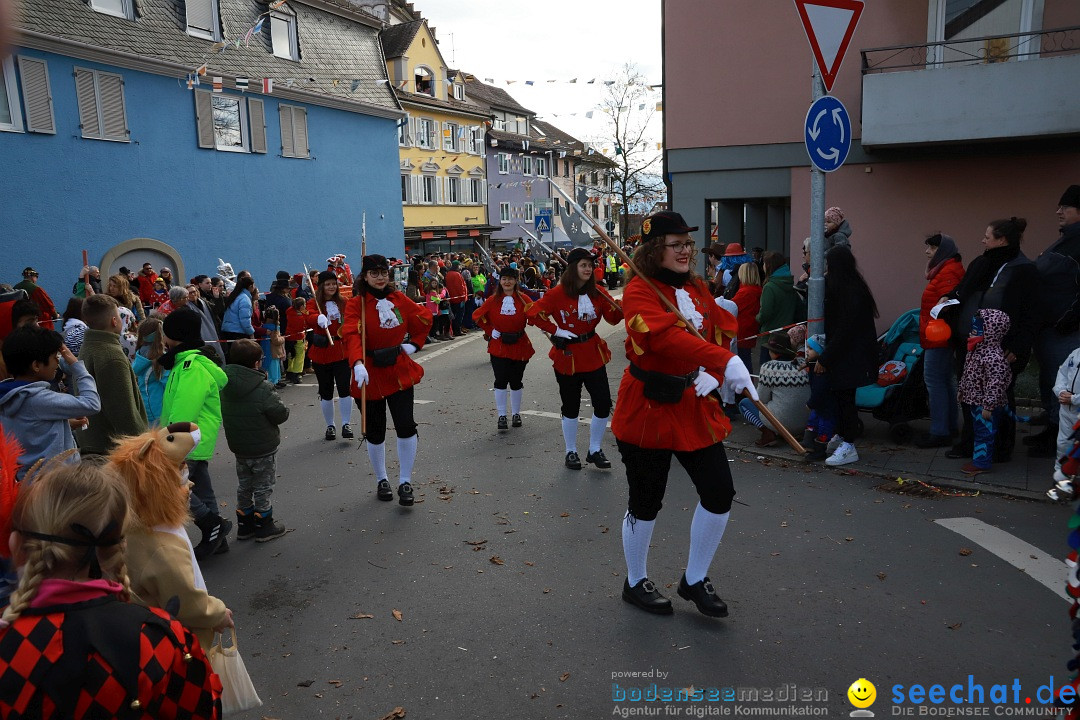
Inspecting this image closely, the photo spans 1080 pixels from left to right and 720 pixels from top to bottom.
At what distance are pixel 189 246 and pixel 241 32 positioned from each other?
600 cm

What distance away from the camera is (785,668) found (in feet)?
12.0

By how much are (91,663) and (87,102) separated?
57.8ft

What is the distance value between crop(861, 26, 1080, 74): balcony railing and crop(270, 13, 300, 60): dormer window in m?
16.3

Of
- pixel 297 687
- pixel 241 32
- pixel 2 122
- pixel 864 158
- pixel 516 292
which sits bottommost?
pixel 297 687

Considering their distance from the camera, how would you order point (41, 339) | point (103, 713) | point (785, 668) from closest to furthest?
point (103, 713)
point (785, 668)
point (41, 339)

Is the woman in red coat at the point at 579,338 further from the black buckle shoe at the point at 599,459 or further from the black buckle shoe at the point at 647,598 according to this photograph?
the black buckle shoe at the point at 647,598

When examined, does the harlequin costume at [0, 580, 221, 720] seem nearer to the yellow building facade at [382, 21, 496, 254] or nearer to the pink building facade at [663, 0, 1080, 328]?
the pink building facade at [663, 0, 1080, 328]

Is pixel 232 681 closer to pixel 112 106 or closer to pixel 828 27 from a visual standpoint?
pixel 828 27

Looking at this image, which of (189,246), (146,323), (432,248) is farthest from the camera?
(432,248)

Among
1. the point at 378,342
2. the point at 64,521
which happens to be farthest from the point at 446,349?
the point at 64,521

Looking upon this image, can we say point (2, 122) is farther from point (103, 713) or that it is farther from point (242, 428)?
point (103, 713)

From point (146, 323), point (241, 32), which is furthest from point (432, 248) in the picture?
point (146, 323)

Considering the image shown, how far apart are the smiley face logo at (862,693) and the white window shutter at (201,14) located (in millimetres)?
20693

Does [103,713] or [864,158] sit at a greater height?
[864,158]
